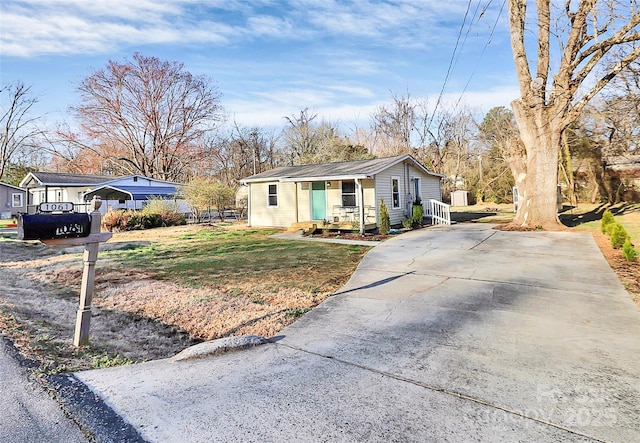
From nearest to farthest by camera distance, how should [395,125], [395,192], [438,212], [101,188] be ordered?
[395,192] → [438,212] → [101,188] → [395,125]

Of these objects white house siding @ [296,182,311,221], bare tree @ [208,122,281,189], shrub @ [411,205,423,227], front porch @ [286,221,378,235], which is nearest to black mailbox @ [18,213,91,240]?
front porch @ [286,221,378,235]

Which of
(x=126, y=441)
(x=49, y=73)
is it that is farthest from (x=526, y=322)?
(x=49, y=73)

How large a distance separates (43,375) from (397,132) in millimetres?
35639

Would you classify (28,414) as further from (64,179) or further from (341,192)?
(64,179)

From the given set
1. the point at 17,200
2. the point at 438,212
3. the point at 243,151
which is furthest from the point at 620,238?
the point at 17,200

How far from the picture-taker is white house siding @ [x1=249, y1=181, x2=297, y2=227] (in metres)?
16.5

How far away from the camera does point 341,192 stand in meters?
15.0

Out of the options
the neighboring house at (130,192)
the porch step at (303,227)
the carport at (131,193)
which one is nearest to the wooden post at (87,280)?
the porch step at (303,227)

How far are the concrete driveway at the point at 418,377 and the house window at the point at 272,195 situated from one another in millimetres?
12144

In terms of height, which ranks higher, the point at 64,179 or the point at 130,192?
the point at 64,179

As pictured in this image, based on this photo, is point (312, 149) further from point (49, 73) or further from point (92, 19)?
point (92, 19)

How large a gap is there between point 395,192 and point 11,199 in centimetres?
3040

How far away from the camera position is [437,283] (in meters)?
6.22

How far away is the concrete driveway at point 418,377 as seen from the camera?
90.0 inches
